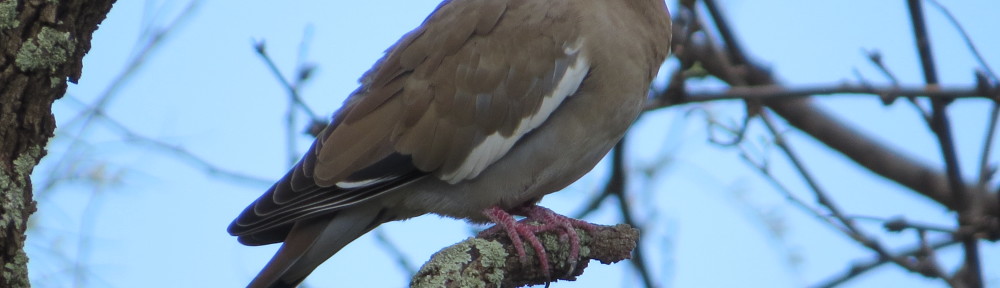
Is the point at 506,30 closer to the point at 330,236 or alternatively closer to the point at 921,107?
the point at 330,236

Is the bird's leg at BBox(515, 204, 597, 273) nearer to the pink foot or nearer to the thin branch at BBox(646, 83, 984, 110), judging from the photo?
the pink foot

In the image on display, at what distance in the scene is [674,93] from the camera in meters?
4.80

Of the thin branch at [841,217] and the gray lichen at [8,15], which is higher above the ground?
the gray lichen at [8,15]

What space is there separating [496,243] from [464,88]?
2.77 feet

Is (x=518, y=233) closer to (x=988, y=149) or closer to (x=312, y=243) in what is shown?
(x=312, y=243)

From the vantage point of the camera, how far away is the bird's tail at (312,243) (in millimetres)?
3729

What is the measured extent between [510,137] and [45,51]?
1695 mm

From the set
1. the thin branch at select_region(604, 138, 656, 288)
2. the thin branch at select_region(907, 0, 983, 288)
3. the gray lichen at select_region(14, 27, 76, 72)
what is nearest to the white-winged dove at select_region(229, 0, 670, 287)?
the thin branch at select_region(604, 138, 656, 288)

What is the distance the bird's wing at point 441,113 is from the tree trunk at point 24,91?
1138mm

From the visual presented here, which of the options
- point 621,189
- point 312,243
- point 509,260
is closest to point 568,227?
point 509,260

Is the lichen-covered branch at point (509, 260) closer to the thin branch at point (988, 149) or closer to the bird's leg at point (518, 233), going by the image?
the bird's leg at point (518, 233)

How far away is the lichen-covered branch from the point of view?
9.90 ft

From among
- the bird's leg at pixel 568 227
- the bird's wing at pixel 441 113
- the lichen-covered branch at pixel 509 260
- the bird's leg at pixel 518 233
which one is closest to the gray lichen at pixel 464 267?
the lichen-covered branch at pixel 509 260

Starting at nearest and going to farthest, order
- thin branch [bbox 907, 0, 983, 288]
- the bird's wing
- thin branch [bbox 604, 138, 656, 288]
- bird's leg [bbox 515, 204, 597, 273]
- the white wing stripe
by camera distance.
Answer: bird's leg [bbox 515, 204, 597, 273], the bird's wing, the white wing stripe, thin branch [bbox 907, 0, 983, 288], thin branch [bbox 604, 138, 656, 288]
